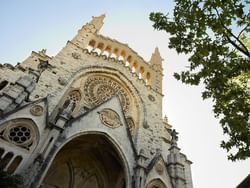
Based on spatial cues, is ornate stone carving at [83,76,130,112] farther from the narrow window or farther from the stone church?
the narrow window

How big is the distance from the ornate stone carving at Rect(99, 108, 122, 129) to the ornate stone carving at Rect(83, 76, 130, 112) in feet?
7.82

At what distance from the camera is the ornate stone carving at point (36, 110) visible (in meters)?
10.2

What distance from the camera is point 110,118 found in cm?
1290

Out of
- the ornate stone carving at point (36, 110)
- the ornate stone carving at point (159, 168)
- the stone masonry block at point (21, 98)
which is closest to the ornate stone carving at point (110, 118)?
the ornate stone carving at point (159, 168)

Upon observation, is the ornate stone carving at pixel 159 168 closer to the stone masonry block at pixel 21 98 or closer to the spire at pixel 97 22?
the stone masonry block at pixel 21 98

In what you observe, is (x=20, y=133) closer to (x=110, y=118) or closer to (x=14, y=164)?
(x=14, y=164)

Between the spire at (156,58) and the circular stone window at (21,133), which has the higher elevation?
the spire at (156,58)

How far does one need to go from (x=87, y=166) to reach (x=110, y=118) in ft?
11.6

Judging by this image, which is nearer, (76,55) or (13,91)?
(13,91)

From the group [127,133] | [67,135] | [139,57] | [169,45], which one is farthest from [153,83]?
[169,45]

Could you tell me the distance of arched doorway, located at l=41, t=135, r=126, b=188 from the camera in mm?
12641

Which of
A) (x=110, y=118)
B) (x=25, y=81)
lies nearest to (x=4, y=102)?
(x=25, y=81)

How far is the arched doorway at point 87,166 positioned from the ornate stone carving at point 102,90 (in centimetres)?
321

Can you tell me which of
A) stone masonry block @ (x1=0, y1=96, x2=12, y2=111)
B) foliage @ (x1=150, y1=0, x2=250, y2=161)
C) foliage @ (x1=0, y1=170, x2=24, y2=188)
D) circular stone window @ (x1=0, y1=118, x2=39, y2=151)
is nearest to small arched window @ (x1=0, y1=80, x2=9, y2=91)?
stone masonry block @ (x1=0, y1=96, x2=12, y2=111)
